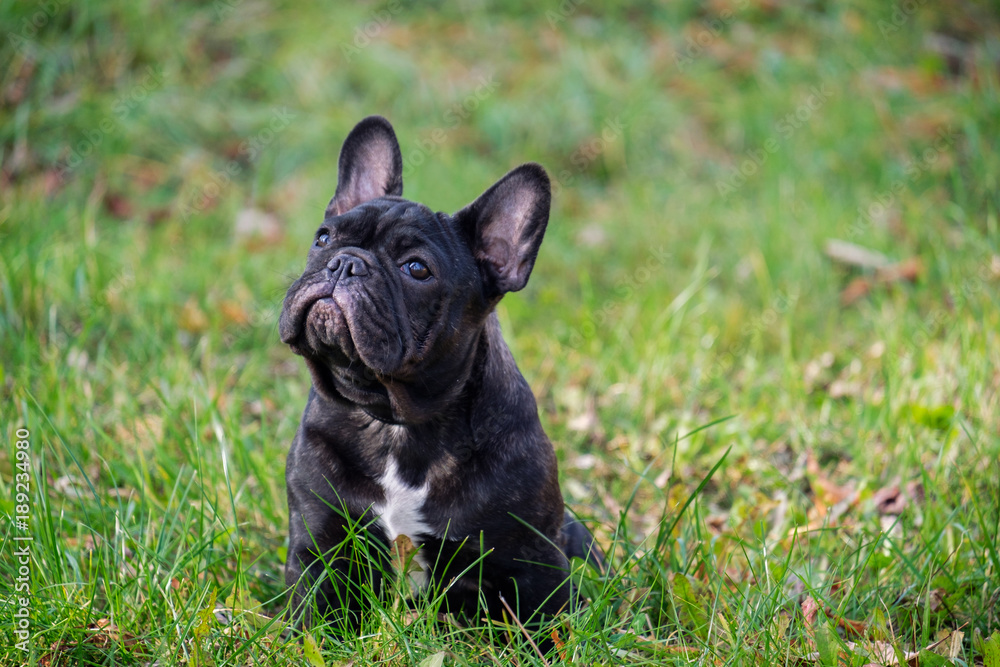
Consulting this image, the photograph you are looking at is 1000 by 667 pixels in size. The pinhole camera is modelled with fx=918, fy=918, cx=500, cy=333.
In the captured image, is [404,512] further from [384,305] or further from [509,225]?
[509,225]

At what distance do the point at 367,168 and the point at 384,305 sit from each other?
0.87 meters

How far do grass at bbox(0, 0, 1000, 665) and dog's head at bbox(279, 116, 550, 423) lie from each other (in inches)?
24.7

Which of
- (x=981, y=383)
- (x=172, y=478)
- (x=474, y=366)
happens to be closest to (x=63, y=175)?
(x=172, y=478)

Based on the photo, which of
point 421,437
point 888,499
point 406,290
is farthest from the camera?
point 888,499

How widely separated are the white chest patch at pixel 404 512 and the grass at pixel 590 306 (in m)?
0.18

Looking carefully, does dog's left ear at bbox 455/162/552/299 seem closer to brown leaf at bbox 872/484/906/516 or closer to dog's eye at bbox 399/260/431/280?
dog's eye at bbox 399/260/431/280

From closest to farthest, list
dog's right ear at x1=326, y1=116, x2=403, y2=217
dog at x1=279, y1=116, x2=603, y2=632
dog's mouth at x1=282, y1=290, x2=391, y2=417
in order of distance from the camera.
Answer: dog's mouth at x1=282, y1=290, x2=391, y2=417 < dog at x1=279, y1=116, x2=603, y2=632 < dog's right ear at x1=326, y1=116, x2=403, y2=217

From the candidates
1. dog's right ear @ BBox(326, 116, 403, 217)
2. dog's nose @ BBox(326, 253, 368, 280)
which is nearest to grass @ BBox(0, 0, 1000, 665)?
dog's nose @ BBox(326, 253, 368, 280)

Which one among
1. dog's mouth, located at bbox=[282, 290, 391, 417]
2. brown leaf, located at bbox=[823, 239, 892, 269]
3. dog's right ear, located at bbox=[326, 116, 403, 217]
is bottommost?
brown leaf, located at bbox=[823, 239, 892, 269]

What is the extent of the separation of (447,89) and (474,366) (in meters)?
5.67

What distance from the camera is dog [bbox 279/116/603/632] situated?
2.93 metres

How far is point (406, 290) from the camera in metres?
2.98

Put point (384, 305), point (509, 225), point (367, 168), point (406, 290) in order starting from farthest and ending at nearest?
point (367, 168) < point (509, 225) < point (406, 290) < point (384, 305)

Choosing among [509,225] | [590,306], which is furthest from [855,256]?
[509,225]
